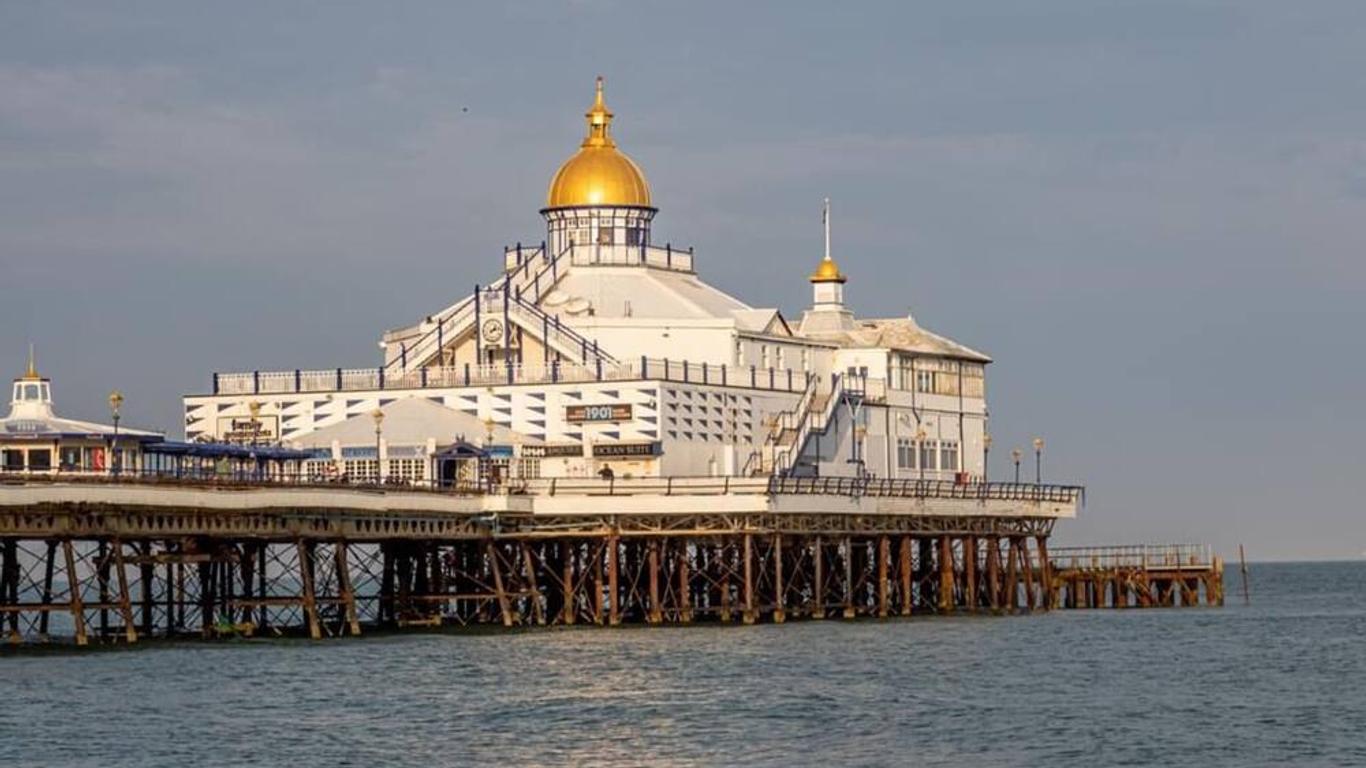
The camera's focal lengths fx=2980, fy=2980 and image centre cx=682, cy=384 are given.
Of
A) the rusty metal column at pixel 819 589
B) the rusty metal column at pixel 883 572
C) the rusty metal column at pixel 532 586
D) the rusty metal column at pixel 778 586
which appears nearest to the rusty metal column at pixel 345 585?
the rusty metal column at pixel 532 586

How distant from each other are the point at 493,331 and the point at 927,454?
72.6 ft

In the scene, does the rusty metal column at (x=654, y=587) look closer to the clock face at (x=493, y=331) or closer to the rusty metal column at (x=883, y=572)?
the rusty metal column at (x=883, y=572)

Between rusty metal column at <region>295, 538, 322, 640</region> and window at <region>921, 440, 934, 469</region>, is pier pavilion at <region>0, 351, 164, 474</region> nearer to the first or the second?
rusty metal column at <region>295, 538, 322, 640</region>

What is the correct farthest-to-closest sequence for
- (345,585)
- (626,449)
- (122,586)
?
(626,449) → (345,585) → (122,586)

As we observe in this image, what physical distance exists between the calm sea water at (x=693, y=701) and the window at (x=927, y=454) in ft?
91.5

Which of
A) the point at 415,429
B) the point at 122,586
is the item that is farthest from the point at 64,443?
the point at 415,429

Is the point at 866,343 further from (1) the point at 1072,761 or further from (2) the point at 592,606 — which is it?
(1) the point at 1072,761

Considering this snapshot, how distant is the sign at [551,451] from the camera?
111 metres

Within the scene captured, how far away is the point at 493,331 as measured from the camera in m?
118

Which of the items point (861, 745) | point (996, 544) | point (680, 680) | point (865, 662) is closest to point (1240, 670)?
point (865, 662)

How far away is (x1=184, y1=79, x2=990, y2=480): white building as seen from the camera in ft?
364

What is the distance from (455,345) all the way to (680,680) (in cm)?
4103

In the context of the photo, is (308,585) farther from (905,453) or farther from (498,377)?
(905,453)

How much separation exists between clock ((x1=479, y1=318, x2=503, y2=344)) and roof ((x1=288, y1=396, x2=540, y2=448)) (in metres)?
5.48
